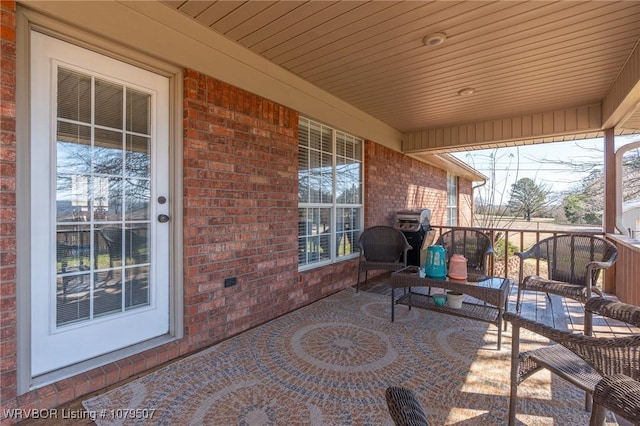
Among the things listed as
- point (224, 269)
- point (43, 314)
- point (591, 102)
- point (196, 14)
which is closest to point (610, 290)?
point (591, 102)

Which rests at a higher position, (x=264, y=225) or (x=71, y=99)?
(x=71, y=99)

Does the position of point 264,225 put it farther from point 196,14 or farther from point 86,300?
point 196,14

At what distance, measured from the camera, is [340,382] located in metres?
2.06

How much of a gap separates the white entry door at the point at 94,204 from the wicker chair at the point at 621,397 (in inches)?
103

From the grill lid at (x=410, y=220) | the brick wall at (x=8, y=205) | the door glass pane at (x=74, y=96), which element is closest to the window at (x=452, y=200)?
the grill lid at (x=410, y=220)

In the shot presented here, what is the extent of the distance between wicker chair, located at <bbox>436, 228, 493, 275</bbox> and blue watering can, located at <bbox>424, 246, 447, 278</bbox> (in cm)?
94

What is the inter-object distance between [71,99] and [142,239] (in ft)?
3.41

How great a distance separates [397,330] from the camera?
2.92 metres

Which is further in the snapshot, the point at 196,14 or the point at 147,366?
the point at 196,14

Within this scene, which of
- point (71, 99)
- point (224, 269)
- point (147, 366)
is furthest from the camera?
point (224, 269)

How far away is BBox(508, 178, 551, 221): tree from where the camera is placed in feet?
32.0

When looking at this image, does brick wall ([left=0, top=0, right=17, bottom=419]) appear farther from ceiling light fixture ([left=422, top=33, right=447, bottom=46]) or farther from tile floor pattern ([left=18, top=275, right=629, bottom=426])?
ceiling light fixture ([left=422, top=33, right=447, bottom=46])

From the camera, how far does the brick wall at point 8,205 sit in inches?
64.2

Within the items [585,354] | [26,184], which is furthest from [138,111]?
[585,354]
